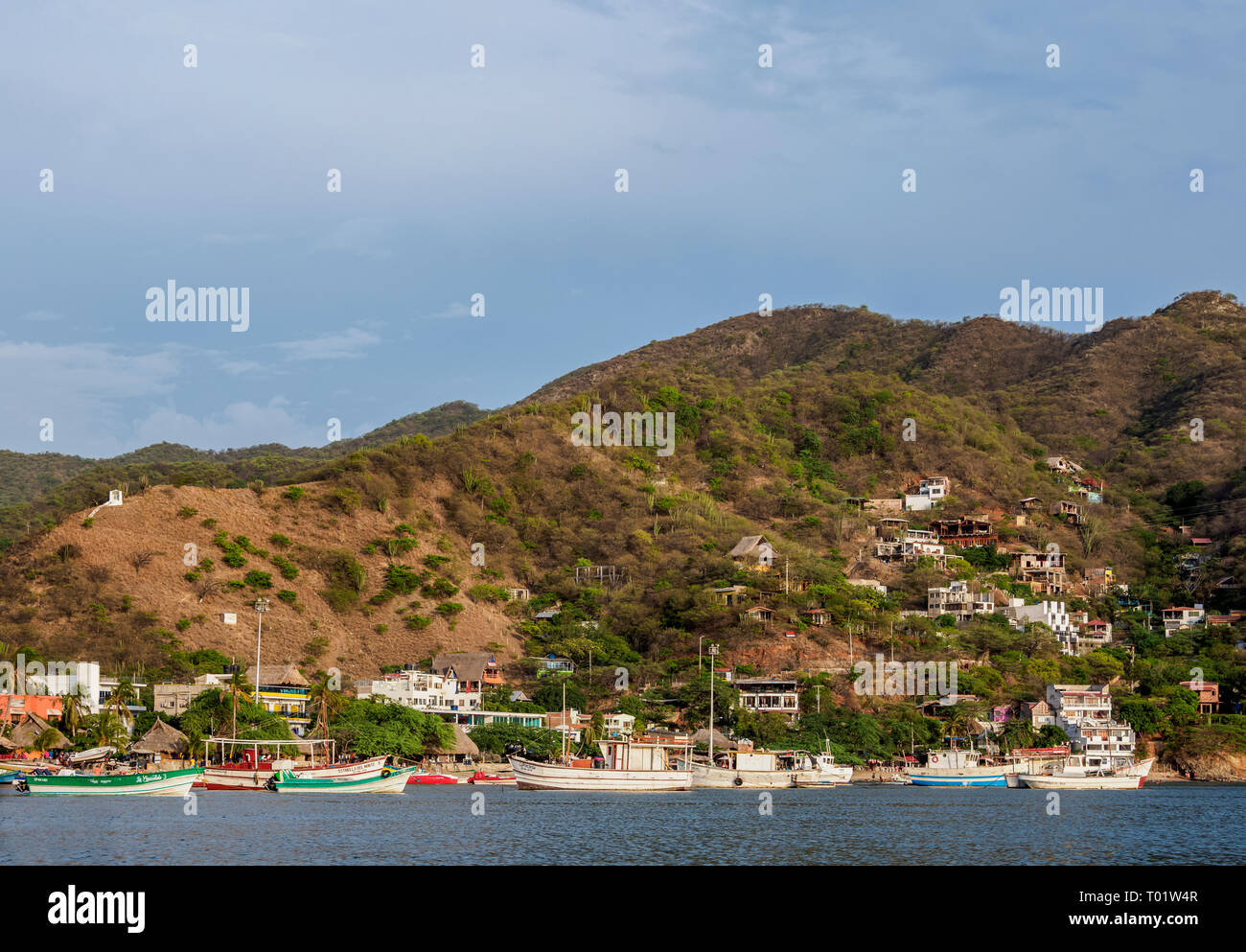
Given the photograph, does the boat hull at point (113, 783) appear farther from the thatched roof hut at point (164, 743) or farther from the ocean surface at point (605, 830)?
the thatched roof hut at point (164, 743)

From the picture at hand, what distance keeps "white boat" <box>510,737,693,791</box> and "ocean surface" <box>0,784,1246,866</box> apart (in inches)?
68.2

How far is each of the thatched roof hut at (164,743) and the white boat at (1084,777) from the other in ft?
137

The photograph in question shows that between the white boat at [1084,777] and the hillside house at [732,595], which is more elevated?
the hillside house at [732,595]

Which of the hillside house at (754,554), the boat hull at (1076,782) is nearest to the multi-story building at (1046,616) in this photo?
the hillside house at (754,554)

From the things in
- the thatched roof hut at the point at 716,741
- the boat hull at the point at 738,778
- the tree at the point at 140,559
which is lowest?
the boat hull at the point at 738,778

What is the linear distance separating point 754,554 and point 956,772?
117 feet

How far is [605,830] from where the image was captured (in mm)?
33844

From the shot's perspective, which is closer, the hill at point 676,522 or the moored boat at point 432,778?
the moored boat at point 432,778

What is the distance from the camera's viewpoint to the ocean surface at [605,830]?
86.9ft

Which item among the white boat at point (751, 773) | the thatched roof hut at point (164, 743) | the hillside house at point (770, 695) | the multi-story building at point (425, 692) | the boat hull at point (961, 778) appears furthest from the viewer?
the multi-story building at point (425, 692)

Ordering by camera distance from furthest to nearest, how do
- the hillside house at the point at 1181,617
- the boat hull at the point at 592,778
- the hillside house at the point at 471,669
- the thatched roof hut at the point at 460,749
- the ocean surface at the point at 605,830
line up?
1. the hillside house at the point at 1181,617
2. the hillside house at the point at 471,669
3. the thatched roof hut at the point at 460,749
4. the boat hull at the point at 592,778
5. the ocean surface at the point at 605,830

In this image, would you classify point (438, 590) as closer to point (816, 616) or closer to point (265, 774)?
point (816, 616)

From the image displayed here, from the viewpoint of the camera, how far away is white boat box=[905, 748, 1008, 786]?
64062mm
